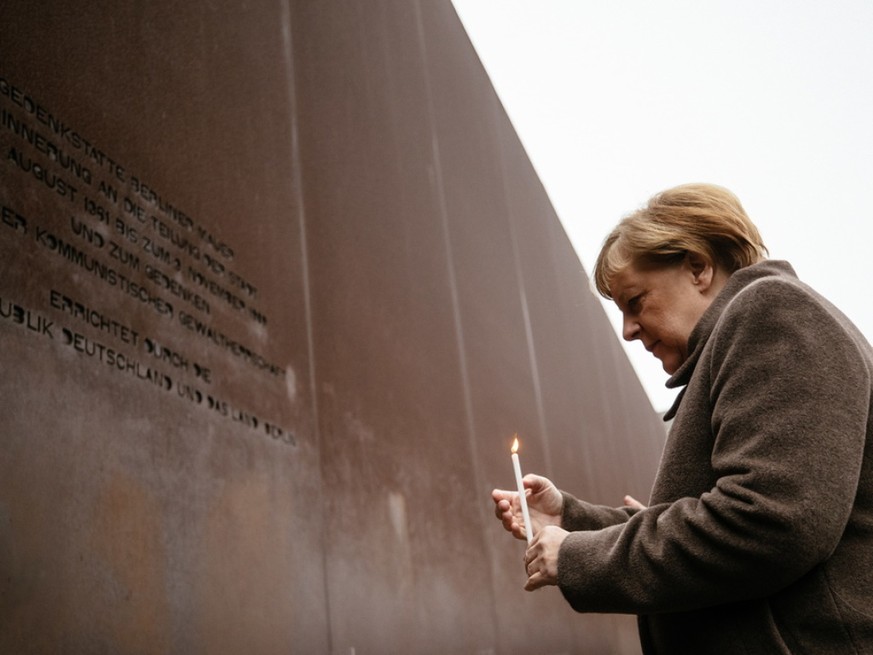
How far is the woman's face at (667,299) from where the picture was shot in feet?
6.16

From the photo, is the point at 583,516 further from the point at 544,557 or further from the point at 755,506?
the point at 755,506

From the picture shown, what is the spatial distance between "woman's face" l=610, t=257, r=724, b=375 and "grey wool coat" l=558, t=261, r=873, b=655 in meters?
0.32

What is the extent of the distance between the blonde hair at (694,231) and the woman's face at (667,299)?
0.08 feet

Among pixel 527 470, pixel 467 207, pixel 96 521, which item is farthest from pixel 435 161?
pixel 96 521

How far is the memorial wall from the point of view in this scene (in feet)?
5.68

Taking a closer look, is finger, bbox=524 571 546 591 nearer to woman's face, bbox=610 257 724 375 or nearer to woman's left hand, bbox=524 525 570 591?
woman's left hand, bbox=524 525 570 591

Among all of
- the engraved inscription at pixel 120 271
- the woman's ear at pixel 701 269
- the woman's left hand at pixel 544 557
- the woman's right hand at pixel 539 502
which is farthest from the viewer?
the woman's right hand at pixel 539 502

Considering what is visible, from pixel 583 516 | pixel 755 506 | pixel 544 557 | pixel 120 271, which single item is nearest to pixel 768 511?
pixel 755 506

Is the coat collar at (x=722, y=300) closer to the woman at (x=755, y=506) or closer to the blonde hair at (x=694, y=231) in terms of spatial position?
the woman at (x=755, y=506)

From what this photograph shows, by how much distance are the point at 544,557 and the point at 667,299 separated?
65 centimetres

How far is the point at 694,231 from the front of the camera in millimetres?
1855

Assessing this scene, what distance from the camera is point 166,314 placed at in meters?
2.08

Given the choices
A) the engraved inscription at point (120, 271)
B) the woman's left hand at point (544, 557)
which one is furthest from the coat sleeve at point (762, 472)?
the engraved inscription at point (120, 271)

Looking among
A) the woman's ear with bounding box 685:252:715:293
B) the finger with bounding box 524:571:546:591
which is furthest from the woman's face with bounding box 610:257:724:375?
the finger with bounding box 524:571:546:591
